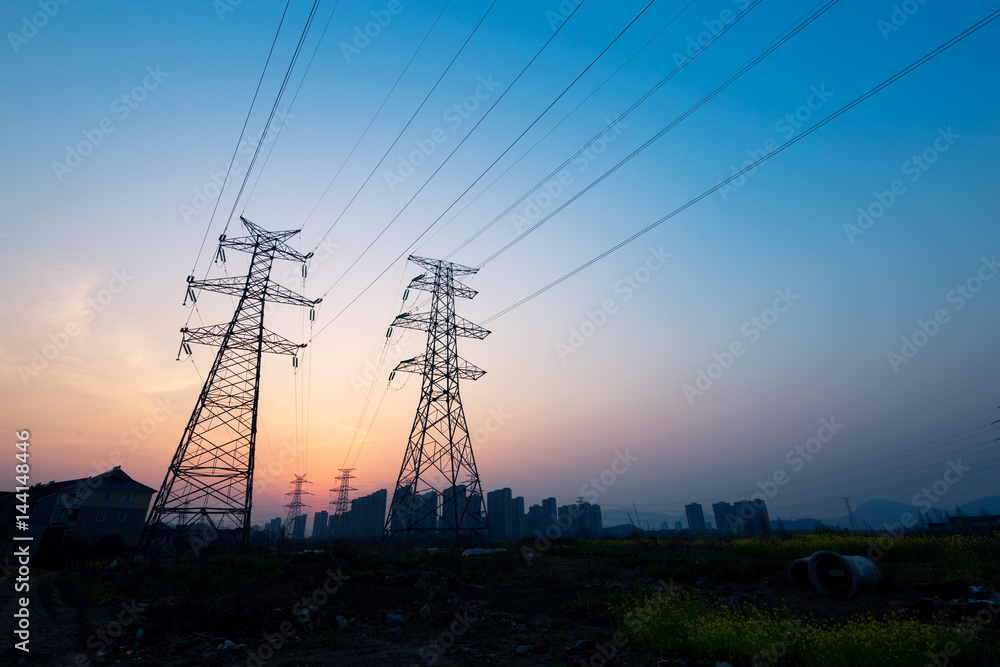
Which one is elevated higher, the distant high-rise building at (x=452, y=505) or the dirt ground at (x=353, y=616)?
the distant high-rise building at (x=452, y=505)

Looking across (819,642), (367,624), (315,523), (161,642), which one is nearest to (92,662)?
(161,642)

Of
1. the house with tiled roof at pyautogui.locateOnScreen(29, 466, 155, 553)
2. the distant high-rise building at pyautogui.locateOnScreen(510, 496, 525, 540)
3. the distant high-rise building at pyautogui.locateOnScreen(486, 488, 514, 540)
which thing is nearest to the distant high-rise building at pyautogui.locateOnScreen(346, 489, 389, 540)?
the distant high-rise building at pyautogui.locateOnScreen(486, 488, 514, 540)

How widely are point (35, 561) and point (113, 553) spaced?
13.5 feet

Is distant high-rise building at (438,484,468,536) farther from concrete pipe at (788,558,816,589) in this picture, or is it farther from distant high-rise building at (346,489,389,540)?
distant high-rise building at (346,489,389,540)

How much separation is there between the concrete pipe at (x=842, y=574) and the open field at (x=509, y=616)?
376mm

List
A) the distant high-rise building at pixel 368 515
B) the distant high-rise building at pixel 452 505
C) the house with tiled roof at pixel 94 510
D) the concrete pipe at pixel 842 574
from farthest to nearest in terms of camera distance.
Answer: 1. the distant high-rise building at pixel 368 515
2. the house with tiled roof at pixel 94 510
3. the distant high-rise building at pixel 452 505
4. the concrete pipe at pixel 842 574

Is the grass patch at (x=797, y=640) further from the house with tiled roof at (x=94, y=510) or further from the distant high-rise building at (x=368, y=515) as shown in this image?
the distant high-rise building at (x=368, y=515)

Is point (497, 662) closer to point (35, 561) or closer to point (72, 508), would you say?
point (35, 561)

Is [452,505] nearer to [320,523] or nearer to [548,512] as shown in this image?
[548,512]

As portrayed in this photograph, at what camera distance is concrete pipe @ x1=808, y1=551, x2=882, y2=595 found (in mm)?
11944

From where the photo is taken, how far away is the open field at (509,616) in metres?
7.64

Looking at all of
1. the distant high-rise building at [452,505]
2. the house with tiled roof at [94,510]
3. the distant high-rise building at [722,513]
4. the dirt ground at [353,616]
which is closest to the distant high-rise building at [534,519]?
the distant high-rise building at [722,513]

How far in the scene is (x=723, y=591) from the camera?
45.1 ft

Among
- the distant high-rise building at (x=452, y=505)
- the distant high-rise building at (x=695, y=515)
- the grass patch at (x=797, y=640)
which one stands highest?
the distant high-rise building at (x=452, y=505)
